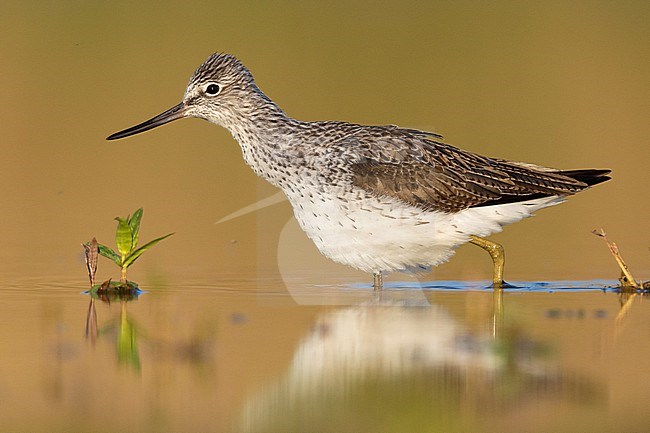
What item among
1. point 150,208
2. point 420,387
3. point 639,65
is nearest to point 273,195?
point 150,208

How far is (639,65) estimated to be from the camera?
2423cm

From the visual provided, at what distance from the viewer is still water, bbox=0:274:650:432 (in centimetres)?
619

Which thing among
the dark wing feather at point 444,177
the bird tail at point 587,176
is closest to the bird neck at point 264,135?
the dark wing feather at point 444,177

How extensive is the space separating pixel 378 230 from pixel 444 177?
3.51 feet

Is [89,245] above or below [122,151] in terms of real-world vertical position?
below

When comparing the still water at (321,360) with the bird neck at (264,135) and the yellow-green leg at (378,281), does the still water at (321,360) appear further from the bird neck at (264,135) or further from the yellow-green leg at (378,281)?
the bird neck at (264,135)

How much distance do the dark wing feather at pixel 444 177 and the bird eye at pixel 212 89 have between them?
1617 mm

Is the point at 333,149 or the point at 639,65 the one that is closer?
the point at 333,149

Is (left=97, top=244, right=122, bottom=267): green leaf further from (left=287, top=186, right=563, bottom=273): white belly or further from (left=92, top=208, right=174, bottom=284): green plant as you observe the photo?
(left=287, top=186, right=563, bottom=273): white belly

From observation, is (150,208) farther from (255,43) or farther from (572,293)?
(255,43)

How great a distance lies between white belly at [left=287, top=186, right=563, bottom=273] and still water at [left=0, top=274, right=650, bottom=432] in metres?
0.41

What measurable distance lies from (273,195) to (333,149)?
504 cm

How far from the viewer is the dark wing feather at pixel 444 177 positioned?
10859 millimetres

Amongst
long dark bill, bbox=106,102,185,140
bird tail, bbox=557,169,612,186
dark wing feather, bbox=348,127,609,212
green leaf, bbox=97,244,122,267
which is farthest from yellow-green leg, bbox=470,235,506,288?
green leaf, bbox=97,244,122,267
